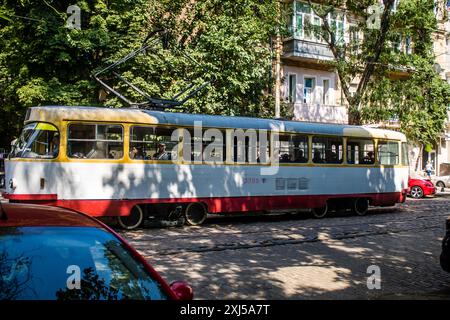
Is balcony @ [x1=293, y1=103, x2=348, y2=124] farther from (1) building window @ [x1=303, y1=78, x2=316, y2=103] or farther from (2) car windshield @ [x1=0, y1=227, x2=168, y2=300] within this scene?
(2) car windshield @ [x1=0, y1=227, x2=168, y2=300]

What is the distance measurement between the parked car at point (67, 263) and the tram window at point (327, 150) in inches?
516

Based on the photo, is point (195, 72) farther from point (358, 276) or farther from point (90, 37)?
point (358, 276)

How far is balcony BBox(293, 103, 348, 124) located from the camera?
29.0m

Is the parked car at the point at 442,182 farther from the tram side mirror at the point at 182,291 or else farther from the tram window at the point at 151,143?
the tram side mirror at the point at 182,291

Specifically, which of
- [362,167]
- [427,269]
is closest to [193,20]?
[362,167]

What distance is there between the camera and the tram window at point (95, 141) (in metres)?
12.0

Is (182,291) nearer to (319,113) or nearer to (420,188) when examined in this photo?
(420,188)

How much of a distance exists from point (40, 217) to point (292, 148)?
1269 centimetres

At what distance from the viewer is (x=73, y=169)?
38.9ft

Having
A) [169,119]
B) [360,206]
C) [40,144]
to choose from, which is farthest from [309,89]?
[40,144]

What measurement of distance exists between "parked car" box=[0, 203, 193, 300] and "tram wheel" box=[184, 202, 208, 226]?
1024cm

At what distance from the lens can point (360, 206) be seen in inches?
685

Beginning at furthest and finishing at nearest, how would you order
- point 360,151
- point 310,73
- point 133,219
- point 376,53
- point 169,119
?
point 310,73
point 376,53
point 360,151
point 169,119
point 133,219

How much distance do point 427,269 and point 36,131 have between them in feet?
30.3
